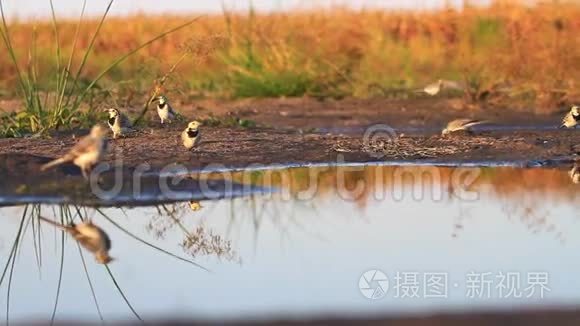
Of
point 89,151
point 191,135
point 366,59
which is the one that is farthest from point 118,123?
point 366,59

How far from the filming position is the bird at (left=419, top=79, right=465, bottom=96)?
20.3 m

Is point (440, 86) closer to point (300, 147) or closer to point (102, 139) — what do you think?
point (300, 147)

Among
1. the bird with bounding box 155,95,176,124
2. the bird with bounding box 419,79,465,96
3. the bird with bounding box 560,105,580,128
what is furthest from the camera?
the bird with bounding box 419,79,465,96

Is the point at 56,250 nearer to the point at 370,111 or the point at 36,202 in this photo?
the point at 36,202

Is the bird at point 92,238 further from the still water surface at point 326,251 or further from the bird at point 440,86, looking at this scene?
the bird at point 440,86

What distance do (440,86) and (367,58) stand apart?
2748 mm

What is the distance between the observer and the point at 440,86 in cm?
2112

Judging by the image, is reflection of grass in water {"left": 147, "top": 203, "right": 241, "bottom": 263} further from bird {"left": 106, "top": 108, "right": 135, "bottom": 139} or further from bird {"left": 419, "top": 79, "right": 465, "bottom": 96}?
bird {"left": 419, "top": 79, "right": 465, "bottom": 96}

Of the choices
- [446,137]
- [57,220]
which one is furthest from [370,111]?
[57,220]

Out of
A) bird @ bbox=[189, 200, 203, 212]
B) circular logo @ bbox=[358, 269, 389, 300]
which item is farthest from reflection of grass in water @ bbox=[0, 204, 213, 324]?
circular logo @ bbox=[358, 269, 389, 300]

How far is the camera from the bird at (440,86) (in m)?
20.3

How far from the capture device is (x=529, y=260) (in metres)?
8.30

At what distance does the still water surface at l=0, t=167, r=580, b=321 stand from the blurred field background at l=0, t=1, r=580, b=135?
4.96 meters

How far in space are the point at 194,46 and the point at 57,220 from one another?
4.80 metres
